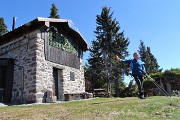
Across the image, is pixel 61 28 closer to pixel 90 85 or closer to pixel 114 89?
pixel 90 85

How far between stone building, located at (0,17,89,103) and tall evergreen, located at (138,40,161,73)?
3174 cm

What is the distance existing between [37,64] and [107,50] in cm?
1949

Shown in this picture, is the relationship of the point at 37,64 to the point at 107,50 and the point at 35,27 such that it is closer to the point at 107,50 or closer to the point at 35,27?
the point at 35,27

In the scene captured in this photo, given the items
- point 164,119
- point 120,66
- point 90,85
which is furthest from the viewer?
point 120,66

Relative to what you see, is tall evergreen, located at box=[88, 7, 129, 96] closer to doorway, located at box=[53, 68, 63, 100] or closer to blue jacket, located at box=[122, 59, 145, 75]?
doorway, located at box=[53, 68, 63, 100]

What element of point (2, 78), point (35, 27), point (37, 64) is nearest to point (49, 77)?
point (37, 64)

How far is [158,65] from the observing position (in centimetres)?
5006

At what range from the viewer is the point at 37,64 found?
1396cm

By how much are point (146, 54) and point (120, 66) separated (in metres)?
19.4

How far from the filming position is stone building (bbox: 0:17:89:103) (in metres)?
13.9

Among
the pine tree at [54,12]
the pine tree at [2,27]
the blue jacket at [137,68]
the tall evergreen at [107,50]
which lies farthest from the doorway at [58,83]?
the pine tree at [2,27]

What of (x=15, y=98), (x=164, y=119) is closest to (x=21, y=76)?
(x=15, y=98)

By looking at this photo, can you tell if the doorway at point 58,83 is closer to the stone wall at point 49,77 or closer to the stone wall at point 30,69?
the stone wall at point 49,77

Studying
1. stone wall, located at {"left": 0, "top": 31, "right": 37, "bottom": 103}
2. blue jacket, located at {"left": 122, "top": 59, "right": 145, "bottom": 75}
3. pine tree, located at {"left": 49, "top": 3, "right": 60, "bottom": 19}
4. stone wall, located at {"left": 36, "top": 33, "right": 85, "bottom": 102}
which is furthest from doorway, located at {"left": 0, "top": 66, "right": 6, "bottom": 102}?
pine tree, located at {"left": 49, "top": 3, "right": 60, "bottom": 19}
